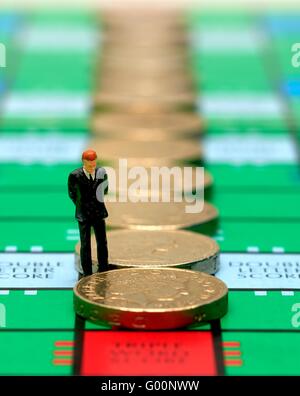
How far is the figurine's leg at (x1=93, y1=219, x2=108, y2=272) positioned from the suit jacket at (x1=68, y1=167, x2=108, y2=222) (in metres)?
0.04

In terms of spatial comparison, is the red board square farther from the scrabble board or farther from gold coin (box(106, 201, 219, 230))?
gold coin (box(106, 201, 219, 230))

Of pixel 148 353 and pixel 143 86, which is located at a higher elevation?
pixel 143 86

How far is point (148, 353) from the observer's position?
10.1 feet

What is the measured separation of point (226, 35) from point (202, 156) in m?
3.51

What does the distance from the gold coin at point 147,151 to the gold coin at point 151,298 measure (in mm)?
1428

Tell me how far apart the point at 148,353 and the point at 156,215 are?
1180 millimetres

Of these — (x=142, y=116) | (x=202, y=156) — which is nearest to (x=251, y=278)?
(x=202, y=156)

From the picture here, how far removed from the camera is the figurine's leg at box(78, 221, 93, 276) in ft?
11.5

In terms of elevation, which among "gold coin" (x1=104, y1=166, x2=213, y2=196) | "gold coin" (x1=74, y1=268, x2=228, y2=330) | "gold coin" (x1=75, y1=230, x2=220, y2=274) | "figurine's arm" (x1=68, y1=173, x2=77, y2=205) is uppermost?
"figurine's arm" (x1=68, y1=173, x2=77, y2=205)

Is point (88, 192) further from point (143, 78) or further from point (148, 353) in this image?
point (143, 78)

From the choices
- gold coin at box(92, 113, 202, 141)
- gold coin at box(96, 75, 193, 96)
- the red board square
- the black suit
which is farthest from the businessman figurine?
gold coin at box(96, 75, 193, 96)

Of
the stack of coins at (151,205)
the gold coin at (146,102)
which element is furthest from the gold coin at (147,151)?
the gold coin at (146,102)

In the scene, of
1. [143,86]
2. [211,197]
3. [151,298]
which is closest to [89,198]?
[151,298]

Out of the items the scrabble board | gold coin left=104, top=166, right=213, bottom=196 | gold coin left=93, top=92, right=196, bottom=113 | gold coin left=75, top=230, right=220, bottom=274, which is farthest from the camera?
gold coin left=93, top=92, right=196, bottom=113
